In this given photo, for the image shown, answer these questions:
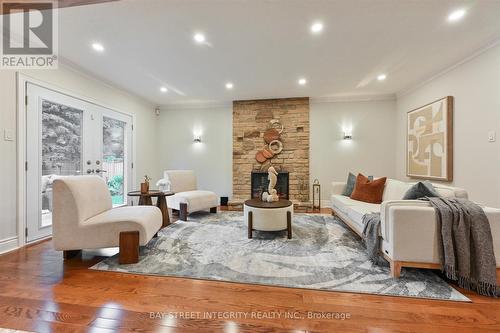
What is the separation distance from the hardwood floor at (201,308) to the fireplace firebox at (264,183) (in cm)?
347

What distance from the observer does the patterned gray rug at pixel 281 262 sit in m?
1.91

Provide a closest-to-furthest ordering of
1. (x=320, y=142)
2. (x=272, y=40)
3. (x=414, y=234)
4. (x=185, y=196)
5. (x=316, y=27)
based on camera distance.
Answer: (x=414, y=234), (x=316, y=27), (x=272, y=40), (x=185, y=196), (x=320, y=142)

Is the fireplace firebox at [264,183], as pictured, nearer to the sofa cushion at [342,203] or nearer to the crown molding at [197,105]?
the sofa cushion at [342,203]

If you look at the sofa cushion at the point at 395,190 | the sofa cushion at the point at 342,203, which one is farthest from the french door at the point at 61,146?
the sofa cushion at the point at 395,190

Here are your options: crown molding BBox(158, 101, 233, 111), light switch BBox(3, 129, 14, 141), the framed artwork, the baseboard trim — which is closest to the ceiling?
the framed artwork

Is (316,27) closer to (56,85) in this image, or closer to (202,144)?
(56,85)

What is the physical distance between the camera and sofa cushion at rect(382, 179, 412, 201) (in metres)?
3.05

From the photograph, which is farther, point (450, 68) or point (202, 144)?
point (202, 144)

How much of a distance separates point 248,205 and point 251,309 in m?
1.65

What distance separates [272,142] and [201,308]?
13.6 ft

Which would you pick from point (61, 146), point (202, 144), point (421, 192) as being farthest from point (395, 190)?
point (61, 146)

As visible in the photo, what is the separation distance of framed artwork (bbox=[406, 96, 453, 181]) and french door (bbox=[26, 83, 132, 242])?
544 cm

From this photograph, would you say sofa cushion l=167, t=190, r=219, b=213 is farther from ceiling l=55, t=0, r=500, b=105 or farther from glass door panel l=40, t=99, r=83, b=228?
ceiling l=55, t=0, r=500, b=105

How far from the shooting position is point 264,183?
5.38m
